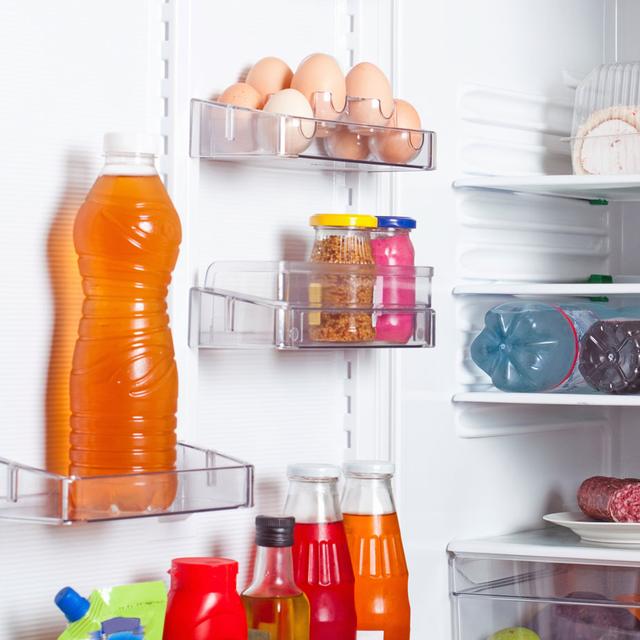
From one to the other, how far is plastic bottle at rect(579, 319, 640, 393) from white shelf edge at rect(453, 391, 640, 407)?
0.03 m

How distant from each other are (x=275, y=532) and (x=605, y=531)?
0.60 meters

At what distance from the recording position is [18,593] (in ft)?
4.41

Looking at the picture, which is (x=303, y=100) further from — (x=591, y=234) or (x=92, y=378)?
(x=591, y=234)

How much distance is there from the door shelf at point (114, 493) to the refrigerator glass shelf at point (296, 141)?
0.39 m

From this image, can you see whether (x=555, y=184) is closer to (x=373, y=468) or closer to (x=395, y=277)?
(x=395, y=277)

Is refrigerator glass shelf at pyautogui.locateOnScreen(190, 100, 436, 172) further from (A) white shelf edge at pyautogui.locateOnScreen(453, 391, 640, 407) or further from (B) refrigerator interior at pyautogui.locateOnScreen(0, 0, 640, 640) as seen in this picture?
(A) white shelf edge at pyautogui.locateOnScreen(453, 391, 640, 407)

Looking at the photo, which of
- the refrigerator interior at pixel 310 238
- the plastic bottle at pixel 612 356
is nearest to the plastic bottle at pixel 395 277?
the refrigerator interior at pixel 310 238

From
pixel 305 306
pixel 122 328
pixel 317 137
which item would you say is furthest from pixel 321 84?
pixel 122 328

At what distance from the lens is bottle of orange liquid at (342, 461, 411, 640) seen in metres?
1.54

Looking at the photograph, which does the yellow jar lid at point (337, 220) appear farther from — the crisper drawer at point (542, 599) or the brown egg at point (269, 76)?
the crisper drawer at point (542, 599)

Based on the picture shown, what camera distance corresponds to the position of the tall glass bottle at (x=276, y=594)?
4.54ft

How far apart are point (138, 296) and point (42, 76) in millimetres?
285

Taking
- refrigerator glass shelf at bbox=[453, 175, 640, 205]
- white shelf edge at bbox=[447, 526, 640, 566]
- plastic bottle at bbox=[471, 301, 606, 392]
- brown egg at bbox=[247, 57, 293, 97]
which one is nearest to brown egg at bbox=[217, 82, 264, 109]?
brown egg at bbox=[247, 57, 293, 97]

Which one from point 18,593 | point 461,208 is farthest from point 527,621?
point 18,593
